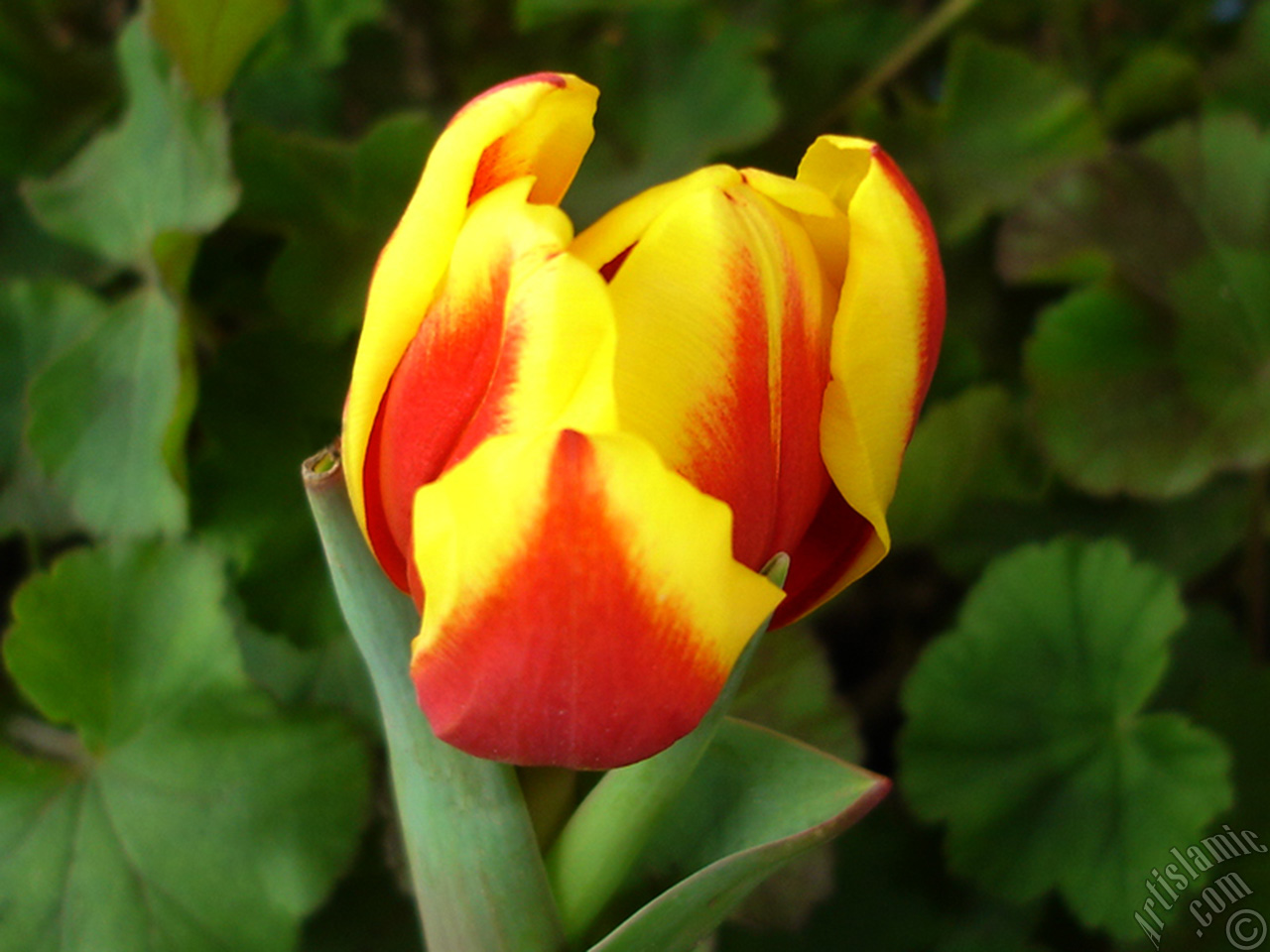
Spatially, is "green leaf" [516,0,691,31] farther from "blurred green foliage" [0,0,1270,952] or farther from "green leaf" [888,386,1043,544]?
"green leaf" [888,386,1043,544]

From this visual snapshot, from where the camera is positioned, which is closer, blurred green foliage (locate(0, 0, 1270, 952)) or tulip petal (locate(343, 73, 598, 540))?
tulip petal (locate(343, 73, 598, 540))

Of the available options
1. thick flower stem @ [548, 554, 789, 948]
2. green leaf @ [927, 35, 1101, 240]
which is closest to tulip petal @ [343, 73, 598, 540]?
thick flower stem @ [548, 554, 789, 948]

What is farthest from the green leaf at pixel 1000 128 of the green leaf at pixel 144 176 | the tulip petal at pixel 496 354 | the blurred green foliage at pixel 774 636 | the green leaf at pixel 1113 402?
the tulip petal at pixel 496 354

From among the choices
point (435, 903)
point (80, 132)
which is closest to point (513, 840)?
point (435, 903)

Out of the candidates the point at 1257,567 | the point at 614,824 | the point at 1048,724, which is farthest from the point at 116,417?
the point at 1257,567

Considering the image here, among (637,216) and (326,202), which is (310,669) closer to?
(326,202)
